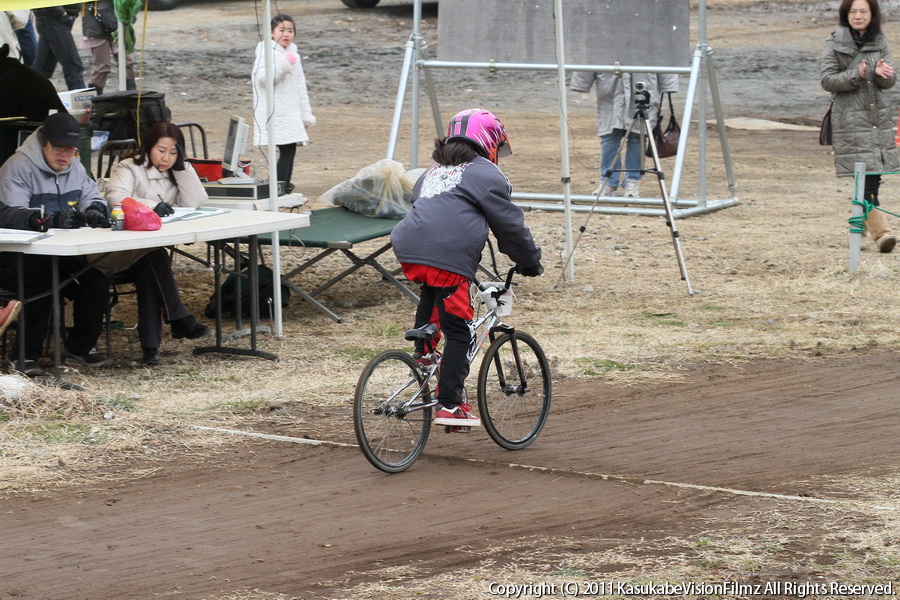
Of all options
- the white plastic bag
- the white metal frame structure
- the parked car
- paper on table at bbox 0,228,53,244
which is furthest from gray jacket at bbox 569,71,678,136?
the parked car

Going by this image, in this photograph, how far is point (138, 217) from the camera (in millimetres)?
6984

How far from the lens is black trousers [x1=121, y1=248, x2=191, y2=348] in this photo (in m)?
7.39

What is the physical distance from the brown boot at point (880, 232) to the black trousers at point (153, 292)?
5961 mm

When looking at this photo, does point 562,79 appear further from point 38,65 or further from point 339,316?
point 38,65

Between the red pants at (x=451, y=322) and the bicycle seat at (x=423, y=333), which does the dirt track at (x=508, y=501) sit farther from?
the bicycle seat at (x=423, y=333)

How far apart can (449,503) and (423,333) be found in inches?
30.1

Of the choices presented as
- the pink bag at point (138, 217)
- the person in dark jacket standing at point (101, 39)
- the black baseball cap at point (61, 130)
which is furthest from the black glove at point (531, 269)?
the person in dark jacket standing at point (101, 39)

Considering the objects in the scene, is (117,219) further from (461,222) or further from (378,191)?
(378,191)

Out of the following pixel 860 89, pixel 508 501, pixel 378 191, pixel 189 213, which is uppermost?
pixel 860 89

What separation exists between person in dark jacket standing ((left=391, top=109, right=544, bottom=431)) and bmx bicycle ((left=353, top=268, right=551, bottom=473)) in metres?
0.08

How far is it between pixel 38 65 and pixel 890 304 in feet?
36.1

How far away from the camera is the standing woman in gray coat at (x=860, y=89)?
10266mm

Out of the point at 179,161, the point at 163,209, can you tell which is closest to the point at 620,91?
the point at 179,161

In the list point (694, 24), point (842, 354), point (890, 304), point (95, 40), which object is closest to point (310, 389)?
point (842, 354)
